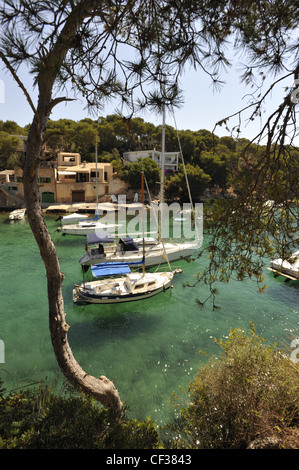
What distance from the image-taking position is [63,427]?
3426mm

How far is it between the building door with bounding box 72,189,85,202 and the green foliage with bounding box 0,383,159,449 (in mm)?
31682

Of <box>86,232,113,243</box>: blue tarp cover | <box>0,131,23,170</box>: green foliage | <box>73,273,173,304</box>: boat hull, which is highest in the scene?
<box>0,131,23,170</box>: green foliage

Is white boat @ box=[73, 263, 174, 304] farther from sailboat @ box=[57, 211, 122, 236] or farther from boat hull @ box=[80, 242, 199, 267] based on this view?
sailboat @ box=[57, 211, 122, 236]

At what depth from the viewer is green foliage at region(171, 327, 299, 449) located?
12.6 ft

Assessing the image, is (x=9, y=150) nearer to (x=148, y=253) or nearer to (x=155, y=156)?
(x=155, y=156)

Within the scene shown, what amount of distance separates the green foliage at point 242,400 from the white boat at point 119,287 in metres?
6.17

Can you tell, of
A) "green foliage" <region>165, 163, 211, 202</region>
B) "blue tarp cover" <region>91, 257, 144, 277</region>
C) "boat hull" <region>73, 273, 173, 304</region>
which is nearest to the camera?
"boat hull" <region>73, 273, 173, 304</region>

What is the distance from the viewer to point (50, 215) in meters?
29.5

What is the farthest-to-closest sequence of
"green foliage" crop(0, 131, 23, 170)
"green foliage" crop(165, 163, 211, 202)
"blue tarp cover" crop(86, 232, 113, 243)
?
"green foliage" crop(165, 163, 211, 202), "green foliage" crop(0, 131, 23, 170), "blue tarp cover" crop(86, 232, 113, 243)

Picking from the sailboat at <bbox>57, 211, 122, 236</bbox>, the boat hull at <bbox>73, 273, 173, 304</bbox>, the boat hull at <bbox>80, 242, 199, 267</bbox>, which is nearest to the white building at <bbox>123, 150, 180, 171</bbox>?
the sailboat at <bbox>57, 211, 122, 236</bbox>

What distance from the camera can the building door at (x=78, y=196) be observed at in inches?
1335

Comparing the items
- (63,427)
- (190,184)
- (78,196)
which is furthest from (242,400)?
(78,196)

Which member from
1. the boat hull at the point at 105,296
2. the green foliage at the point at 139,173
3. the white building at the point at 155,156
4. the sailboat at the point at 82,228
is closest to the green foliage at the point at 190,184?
the green foliage at the point at 139,173
